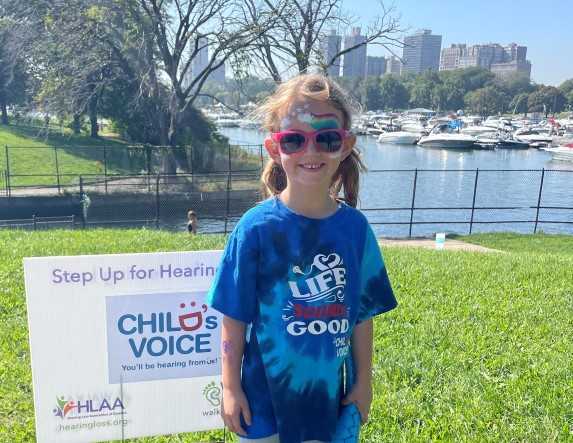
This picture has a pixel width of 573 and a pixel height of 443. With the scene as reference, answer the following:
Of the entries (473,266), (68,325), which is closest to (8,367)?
(68,325)

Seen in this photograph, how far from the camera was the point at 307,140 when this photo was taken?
1.99m

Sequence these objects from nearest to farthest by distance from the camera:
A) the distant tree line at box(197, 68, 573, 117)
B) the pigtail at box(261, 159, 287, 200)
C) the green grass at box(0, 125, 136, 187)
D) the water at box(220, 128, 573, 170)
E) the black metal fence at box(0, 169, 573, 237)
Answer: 1. the pigtail at box(261, 159, 287, 200)
2. the black metal fence at box(0, 169, 573, 237)
3. the green grass at box(0, 125, 136, 187)
4. the water at box(220, 128, 573, 170)
5. the distant tree line at box(197, 68, 573, 117)

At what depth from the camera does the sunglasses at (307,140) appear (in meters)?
1.99

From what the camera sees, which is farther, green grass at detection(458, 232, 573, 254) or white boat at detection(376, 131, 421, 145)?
white boat at detection(376, 131, 421, 145)

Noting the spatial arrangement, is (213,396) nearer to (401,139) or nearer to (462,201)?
(462,201)

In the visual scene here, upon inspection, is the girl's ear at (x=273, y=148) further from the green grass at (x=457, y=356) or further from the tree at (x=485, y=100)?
the tree at (x=485, y=100)

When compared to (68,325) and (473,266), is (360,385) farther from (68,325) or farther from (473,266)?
(473,266)

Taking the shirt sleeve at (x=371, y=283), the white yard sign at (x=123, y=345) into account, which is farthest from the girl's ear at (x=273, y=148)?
the white yard sign at (x=123, y=345)

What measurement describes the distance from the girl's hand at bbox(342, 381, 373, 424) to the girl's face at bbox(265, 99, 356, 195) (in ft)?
2.47

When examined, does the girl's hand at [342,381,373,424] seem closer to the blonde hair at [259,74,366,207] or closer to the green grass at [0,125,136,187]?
the blonde hair at [259,74,366,207]

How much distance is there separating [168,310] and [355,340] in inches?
40.6

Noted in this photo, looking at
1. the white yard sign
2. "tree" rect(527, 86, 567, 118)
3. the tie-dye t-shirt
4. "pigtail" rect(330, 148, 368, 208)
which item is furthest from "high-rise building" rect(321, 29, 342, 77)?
"tree" rect(527, 86, 567, 118)

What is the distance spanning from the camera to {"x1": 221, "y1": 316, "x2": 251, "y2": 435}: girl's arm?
6.39 feet

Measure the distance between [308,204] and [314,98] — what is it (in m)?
0.39
